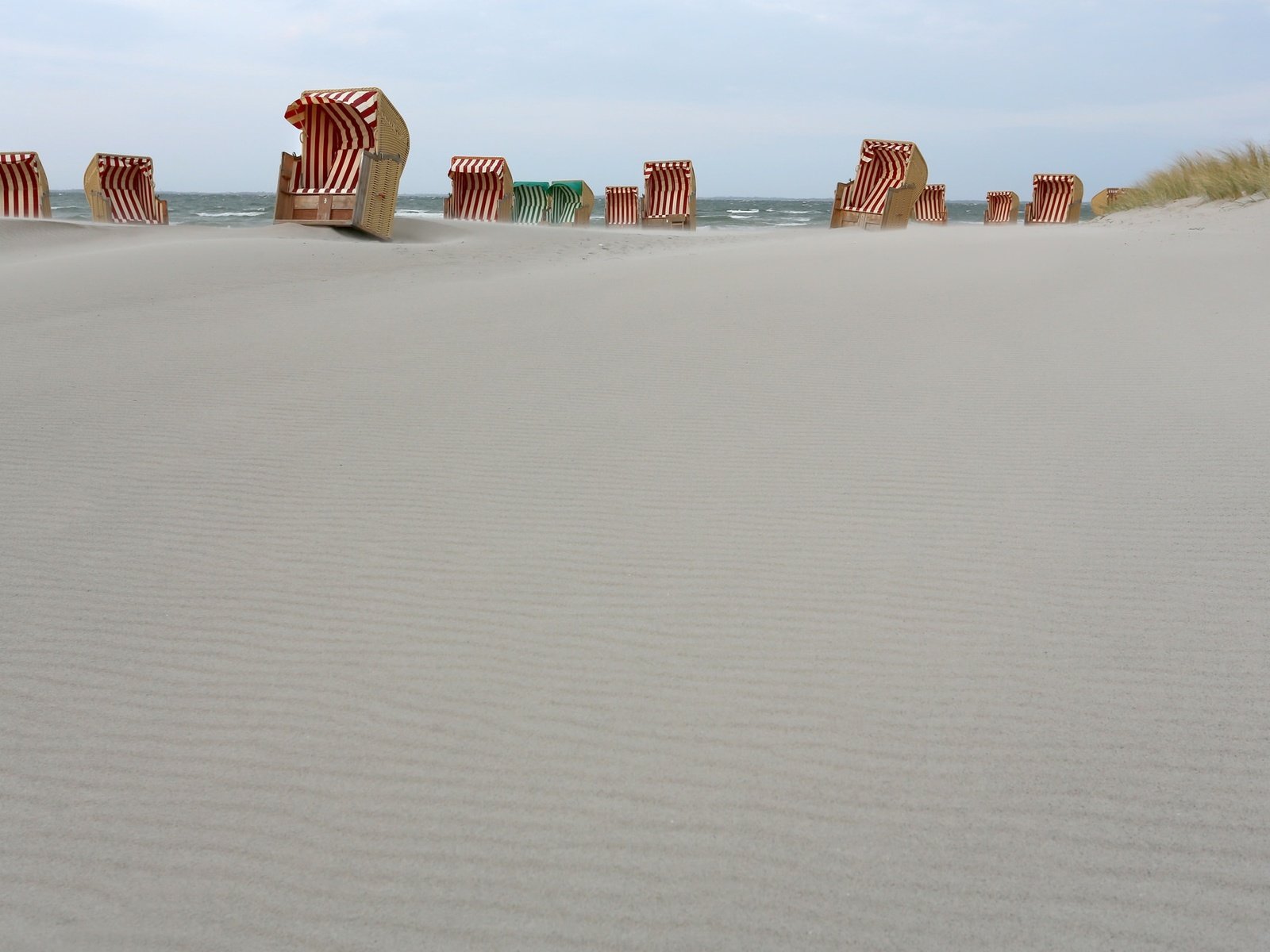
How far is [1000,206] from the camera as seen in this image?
27672 millimetres

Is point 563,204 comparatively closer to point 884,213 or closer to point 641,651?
point 884,213

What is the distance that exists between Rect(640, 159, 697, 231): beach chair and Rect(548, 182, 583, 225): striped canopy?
208 centimetres

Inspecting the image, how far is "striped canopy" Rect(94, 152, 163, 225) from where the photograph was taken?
53.1 feet

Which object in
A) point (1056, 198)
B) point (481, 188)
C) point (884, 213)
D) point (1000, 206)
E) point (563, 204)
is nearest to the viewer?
point (884, 213)

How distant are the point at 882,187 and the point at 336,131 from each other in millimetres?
8151

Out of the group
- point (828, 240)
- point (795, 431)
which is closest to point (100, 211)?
point (828, 240)

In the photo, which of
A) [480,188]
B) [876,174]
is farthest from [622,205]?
[876,174]

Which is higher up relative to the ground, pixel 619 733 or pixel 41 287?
pixel 41 287

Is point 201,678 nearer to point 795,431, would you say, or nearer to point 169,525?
point 169,525

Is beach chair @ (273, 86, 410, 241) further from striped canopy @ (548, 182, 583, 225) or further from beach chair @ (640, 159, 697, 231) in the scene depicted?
striped canopy @ (548, 182, 583, 225)

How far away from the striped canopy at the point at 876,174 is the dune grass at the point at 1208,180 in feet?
10.7

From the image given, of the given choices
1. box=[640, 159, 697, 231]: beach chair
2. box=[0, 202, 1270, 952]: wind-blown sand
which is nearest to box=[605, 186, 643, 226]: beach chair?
box=[640, 159, 697, 231]: beach chair

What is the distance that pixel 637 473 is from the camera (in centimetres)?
377

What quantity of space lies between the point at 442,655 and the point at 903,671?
1126 millimetres
